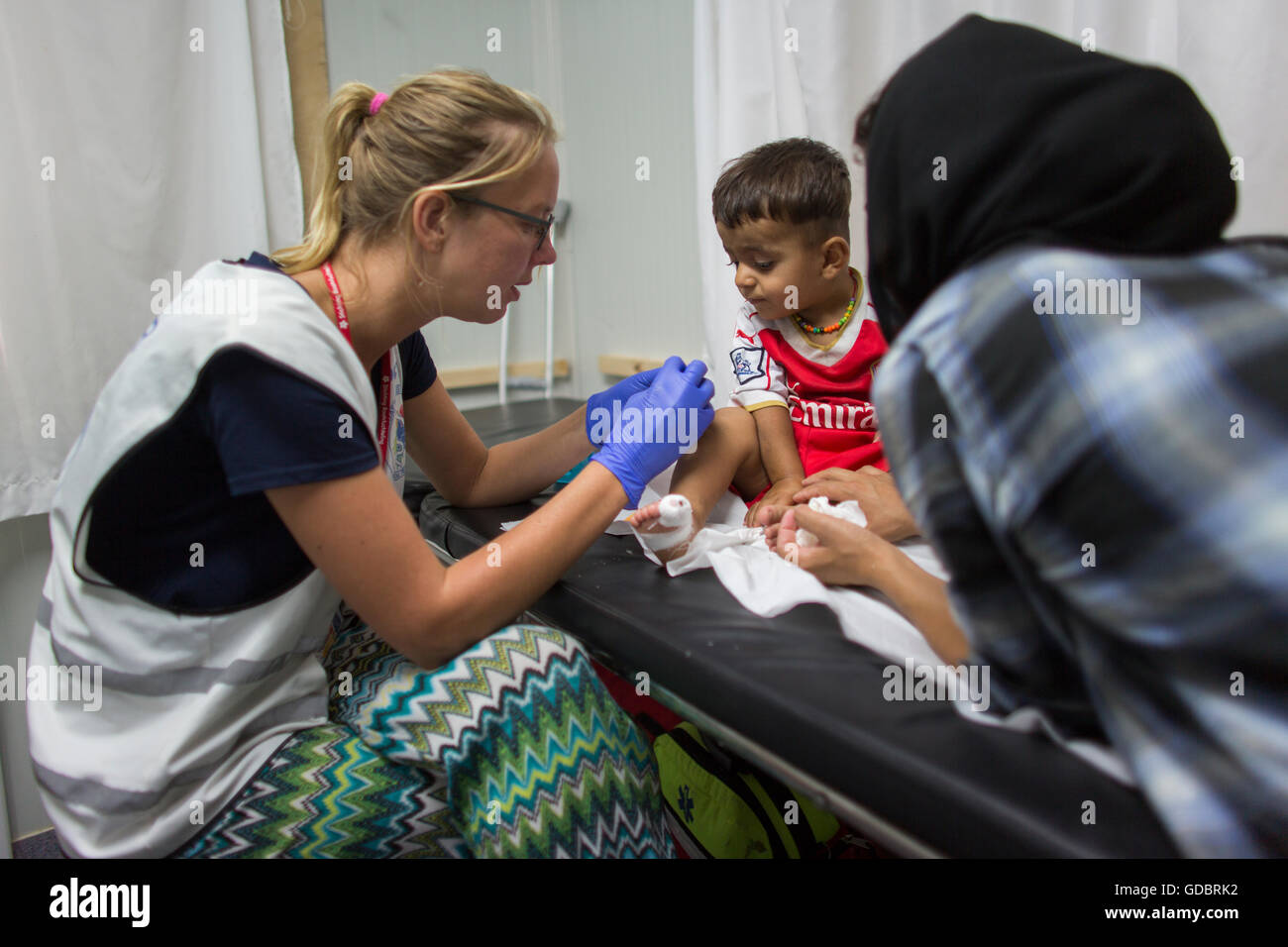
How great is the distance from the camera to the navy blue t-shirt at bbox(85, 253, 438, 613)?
78 centimetres

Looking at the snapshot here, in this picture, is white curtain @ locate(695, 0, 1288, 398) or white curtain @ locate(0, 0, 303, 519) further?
white curtain @ locate(0, 0, 303, 519)

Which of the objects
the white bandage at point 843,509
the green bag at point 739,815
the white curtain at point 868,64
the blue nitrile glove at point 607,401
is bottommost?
the green bag at point 739,815

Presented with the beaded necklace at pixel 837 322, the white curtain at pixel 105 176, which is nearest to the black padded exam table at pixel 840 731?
the beaded necklace at pixel 837 322

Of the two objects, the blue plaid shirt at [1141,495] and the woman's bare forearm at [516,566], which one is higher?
the blue plaid shirt at [1141,495]

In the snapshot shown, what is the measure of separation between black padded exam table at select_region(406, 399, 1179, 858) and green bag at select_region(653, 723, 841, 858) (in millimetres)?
376

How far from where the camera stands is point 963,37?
2.33ft

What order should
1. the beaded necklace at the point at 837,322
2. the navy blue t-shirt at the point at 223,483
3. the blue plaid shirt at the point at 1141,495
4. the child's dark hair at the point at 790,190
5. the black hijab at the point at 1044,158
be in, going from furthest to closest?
the beaded necklace at the point at 837,322 < the child's dark hair at the point at 790,190 < the navy blue t-shirt at the point at 223,483 < the black hijab at the point at 1044,158 < the blue plaid shirt at the point at 1141,495

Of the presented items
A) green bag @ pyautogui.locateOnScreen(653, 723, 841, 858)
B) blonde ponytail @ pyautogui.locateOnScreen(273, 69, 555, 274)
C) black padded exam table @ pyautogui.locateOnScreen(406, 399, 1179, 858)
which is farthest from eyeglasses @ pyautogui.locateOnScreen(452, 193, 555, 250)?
green bag @ pyautogui.locateOnScreen(653, 723, 841, 858)

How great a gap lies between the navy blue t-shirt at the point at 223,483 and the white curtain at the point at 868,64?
1.02 m

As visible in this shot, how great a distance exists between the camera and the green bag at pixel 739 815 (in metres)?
1.21

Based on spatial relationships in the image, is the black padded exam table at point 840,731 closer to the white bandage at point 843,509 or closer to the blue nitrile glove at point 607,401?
the white bandage at point 843,509

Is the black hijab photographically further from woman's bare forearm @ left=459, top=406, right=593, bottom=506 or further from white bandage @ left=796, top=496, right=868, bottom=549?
woman's bare forearm @ left=459, top=406, right=593, bottom=506

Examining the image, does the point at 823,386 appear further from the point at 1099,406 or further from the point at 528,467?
the point at 1099,406

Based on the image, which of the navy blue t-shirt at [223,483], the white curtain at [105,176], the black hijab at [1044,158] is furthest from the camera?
Answer: the white curtain at [105,176]
